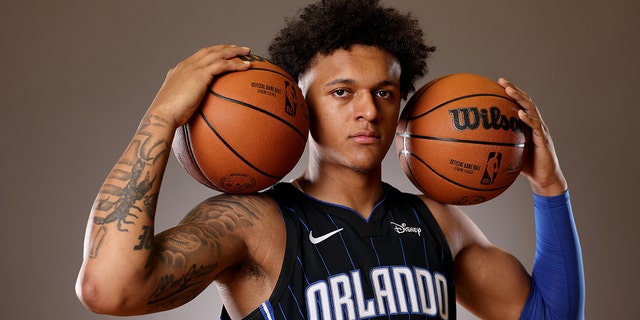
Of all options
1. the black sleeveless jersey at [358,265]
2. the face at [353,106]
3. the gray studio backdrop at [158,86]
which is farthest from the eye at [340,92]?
the gray studio backdrop at [158,86]

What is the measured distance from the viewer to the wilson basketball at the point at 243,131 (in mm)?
1432

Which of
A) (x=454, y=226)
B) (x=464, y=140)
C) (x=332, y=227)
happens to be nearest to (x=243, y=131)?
(x=332, y=227)

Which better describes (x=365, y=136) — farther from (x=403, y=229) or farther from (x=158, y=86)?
(x=158, y=86)

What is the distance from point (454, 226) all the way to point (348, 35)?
1.95ft

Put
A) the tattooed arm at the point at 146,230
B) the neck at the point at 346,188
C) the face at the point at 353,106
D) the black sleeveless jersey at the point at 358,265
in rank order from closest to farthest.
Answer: the tattooed arm at the point at 146,230
the black sleeveless jersey at the point at 358,265
the face at the point at 353,106
the neck at the point at 346,188

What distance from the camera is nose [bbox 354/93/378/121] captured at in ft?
5.33

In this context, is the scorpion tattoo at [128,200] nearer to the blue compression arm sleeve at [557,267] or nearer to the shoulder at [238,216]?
the shoulder at [238,216]

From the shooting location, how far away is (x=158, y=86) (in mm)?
3342

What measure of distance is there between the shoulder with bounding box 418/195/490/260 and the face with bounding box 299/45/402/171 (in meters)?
0.24

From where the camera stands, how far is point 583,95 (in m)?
3.44

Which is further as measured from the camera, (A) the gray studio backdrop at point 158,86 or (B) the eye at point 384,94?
(A) the gray studio backdrop at point 158,86

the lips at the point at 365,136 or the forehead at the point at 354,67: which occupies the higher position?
the forehead at the point at 354,67

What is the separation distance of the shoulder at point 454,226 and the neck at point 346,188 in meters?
0.18

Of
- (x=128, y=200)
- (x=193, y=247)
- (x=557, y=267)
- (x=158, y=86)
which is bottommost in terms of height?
(x=557, y=267)
